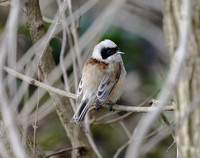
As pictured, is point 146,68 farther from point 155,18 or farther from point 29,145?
point 29,145

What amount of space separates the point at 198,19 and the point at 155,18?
5.75m

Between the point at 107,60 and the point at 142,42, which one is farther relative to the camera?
the point at 142,42

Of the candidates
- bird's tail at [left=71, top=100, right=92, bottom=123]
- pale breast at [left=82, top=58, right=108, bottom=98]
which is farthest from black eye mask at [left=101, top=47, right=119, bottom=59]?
bird's tail at [left=71, top=100, right=92, bottom=123]

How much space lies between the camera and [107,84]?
4.79 metres

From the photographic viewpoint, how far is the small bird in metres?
4.57

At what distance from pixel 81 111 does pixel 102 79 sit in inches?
27.1

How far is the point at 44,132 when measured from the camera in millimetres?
6867

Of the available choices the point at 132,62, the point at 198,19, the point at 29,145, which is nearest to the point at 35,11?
the point at 29,145

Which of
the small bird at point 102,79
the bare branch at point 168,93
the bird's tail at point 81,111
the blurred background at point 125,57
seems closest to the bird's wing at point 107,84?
the small bird at point 102,79

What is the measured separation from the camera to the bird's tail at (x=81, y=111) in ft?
13.5

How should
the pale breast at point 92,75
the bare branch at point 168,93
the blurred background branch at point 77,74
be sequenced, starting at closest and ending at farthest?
the bare branch at point 168,93 → the blurred background branch at point 77,74 → the pale breast at point 92,75

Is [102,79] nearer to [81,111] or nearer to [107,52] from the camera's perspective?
[107,52]

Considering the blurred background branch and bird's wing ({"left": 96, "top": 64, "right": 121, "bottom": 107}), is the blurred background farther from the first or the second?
bird's wing ({"left": 96, "top": 64, "right": 121, "bottom": 107})

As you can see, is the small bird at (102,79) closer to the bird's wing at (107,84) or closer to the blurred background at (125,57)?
the bird's wing at (107,84)
